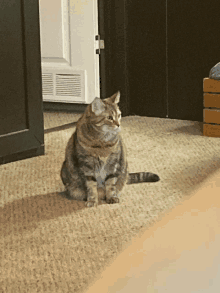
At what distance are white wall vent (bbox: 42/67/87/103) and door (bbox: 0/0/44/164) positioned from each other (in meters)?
1.27

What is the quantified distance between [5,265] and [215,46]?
279 centimetres

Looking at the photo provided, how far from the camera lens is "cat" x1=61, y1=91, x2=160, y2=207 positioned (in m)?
2.15

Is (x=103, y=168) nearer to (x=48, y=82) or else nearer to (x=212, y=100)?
(x=212, y=100)

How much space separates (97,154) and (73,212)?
289mm

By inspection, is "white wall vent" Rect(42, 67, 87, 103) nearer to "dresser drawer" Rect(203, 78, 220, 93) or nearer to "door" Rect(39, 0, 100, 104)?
"door" Rect(39, 0, 100, 104)

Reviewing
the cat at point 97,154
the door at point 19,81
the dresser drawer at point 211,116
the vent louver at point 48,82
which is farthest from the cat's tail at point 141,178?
the vent louver at point 48,82

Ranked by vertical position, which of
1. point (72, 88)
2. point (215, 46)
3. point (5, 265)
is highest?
point (215, 46)

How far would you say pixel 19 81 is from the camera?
2959mm

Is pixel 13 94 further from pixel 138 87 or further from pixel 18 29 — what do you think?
pixel 138 87

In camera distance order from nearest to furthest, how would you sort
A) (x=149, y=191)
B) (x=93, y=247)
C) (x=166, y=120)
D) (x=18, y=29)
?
(x=93, y=247)
(x=149, y=191)
(x=18, y=29)
(x=166, y=120)

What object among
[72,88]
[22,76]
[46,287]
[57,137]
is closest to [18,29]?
[22,76]

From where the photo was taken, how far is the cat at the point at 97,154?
2.15 meters

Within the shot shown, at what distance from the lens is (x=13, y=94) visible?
2.94m

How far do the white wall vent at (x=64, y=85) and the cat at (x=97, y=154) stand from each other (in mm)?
2099
